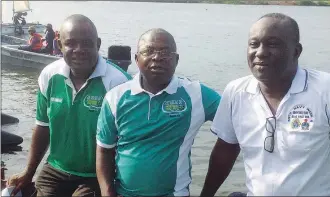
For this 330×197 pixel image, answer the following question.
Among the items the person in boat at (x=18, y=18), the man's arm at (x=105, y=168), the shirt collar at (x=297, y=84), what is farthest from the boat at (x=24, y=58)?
the shirt collar at (x=297, y=84)

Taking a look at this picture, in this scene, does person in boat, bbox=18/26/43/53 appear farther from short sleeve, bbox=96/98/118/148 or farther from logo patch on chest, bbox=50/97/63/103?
short sleeve, bbox=96/98/118/148

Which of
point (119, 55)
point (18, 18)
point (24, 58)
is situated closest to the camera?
point (119, 55)

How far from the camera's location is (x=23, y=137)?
13.1 metres

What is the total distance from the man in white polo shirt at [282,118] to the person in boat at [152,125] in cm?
41

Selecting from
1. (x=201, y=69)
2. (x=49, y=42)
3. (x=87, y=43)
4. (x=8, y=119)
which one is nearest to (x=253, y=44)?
(x=87, y=43)

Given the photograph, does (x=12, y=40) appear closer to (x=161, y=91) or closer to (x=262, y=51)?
(x=161, y=91)

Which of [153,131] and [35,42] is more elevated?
[153,131]

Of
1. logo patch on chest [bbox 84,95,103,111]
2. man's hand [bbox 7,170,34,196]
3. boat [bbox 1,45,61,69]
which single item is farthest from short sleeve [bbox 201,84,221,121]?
boat [bbox 1,45,61,69]

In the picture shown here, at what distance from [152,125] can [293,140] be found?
3.33ft

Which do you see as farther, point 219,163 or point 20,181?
point 20,181

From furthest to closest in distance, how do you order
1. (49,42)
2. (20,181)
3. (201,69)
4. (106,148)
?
(201,69) → (49,42) → (20,181) → (106,148)

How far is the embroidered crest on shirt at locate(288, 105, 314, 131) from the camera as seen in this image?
11.3 ft

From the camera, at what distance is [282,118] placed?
3523 mm

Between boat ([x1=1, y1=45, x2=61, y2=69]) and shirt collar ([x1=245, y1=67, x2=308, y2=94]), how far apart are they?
16873 millimetres
